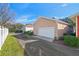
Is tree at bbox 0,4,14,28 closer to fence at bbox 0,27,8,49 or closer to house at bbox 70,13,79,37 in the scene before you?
fence at bbox 0,27,8,49

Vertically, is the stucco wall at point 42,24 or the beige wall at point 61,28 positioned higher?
the stucco wall at point 42,24

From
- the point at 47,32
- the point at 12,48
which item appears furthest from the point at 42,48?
the point at 12,48

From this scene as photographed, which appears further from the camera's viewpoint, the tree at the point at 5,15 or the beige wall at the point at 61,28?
the tree at the point at 5,15

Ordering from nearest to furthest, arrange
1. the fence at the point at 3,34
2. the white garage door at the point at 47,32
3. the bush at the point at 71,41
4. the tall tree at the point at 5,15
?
the bush at the point at 71,41
the tall tree at the point at 5,15
the white garage door at the point at 47,32
the fence at the point at 3,34

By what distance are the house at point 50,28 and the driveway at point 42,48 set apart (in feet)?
0.74

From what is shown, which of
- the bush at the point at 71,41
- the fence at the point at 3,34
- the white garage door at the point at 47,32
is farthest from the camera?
the fence at the point at 3,34

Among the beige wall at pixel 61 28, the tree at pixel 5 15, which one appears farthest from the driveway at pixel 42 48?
the tree at pixel 5 15

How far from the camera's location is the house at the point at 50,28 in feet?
35.7

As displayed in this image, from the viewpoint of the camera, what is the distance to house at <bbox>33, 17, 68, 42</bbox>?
10.9 m

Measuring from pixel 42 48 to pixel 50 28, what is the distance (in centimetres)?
71

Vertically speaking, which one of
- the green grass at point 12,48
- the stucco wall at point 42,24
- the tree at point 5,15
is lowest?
the green grass at point 12,48

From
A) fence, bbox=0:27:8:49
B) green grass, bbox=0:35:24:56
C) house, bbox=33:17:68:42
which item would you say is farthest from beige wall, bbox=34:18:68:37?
fence, bbox=0:27:8:49

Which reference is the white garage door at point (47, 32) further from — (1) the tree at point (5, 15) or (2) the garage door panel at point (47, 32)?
(1) the tree at point (5, 15)

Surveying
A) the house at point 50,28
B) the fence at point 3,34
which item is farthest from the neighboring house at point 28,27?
the fence at point 3,34
